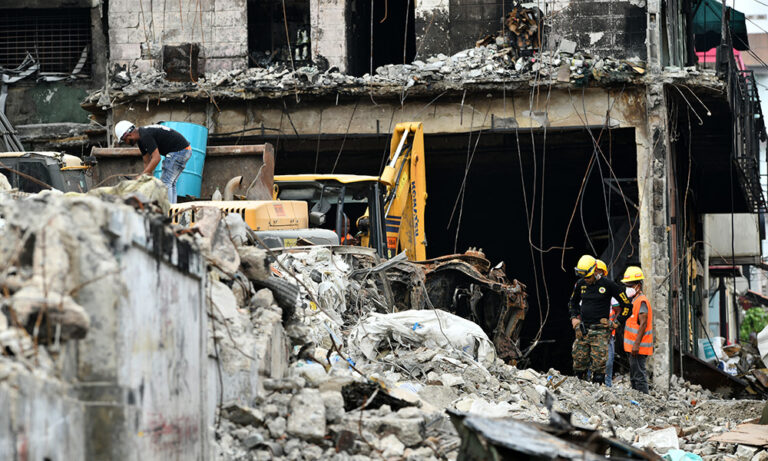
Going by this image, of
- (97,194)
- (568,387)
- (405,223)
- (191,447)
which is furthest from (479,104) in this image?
(191,447)

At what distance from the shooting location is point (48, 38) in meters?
20.2

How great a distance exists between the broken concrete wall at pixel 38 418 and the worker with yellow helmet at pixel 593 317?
8335 mm

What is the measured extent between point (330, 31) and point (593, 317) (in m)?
6.94

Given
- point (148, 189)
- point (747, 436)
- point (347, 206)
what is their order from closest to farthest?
point (148, 189) < point (747, 436) < point (347, 206)

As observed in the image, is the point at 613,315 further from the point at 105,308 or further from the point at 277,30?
the point at 105,308

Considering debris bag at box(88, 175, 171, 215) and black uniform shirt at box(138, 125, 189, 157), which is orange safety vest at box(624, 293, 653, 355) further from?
debris bag at box(88, 175, 171, 215)

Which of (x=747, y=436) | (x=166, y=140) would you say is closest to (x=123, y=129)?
(x=166, y=140)

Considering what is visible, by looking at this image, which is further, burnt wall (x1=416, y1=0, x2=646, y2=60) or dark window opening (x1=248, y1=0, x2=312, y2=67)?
dark window opening (x1=248, y1=0, x2=312, y2=67)

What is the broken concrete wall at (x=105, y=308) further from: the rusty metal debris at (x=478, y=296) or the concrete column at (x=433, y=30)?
the concrete column at (x=433, y=30)

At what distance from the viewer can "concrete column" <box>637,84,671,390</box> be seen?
15.0 m

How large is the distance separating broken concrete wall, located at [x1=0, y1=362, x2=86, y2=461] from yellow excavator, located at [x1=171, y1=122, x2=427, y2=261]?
5223 mm

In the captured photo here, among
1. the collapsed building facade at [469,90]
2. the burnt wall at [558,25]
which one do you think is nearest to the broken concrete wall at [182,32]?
the collapsed building facade at [469,90]

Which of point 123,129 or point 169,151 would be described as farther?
point 123,129

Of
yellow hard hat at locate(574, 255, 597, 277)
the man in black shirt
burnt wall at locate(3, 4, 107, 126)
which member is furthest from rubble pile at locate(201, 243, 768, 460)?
burnt wall at locate(3, 4, 107, 126)
